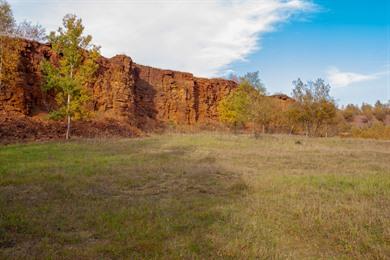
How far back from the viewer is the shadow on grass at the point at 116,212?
5.40 m

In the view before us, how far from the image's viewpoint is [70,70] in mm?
27234

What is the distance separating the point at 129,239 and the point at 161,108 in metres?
51.8

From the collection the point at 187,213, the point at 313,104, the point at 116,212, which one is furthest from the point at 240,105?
the point at 116,212

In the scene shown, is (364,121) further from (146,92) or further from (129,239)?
(129,239)

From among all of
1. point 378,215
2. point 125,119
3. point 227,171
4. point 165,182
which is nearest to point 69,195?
point 165,182

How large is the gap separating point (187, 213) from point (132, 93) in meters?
42.9

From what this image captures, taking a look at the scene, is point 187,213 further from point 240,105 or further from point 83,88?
point 240,105

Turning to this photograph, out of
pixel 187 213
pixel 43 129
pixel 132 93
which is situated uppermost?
pixel 132 93

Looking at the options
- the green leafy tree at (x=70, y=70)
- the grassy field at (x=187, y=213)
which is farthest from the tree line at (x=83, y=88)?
the grassy field at (x=187, y=213)

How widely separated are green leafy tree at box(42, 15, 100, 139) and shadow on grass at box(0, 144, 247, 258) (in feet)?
47.6

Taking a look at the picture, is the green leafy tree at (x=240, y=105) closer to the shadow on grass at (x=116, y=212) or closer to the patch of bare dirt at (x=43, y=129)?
the patch of bare dirt at (x=43, y=129)

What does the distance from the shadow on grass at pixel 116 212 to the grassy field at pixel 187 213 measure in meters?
0.02

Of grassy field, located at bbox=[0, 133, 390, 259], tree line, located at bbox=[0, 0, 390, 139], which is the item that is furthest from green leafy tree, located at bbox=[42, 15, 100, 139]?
grassy field, located at bbox=[0, 133, 390, 259]

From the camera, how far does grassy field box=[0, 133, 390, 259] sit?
5492 millimetres
